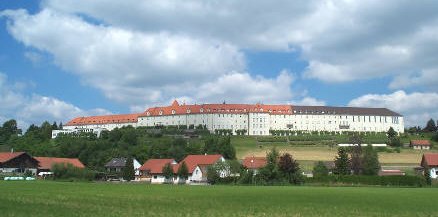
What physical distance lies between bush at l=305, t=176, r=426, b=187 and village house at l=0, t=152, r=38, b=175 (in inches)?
2458

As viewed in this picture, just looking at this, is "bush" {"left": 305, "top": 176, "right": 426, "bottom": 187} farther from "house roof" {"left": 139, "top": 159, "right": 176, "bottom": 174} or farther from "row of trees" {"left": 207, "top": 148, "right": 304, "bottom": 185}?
"house roof" {"left": 139, "top": 159, "right": 176, "bottom": 174}

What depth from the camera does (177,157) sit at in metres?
132

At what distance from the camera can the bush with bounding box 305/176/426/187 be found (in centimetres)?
7344

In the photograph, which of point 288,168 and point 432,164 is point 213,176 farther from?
point 432,164

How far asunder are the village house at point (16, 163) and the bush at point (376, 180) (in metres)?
62.4

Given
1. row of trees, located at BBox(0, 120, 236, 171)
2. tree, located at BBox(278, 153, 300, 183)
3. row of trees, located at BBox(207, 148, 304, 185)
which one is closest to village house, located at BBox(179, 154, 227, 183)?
row of trees, located at BBox(0, 120, 236, 171)

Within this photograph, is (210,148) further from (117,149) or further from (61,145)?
(61,145)

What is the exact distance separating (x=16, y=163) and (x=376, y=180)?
72.8 meters

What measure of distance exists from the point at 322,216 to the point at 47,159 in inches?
4146

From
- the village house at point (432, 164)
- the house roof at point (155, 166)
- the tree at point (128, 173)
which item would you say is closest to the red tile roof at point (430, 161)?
the village house at point (432, 164)

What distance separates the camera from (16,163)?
109 m

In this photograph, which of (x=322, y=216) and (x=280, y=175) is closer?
(x=322, y=216)

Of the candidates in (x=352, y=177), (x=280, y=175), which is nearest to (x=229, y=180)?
(x=280, y=175)

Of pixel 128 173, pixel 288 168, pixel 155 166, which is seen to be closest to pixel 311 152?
pixel 155 166
